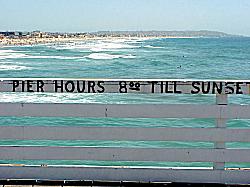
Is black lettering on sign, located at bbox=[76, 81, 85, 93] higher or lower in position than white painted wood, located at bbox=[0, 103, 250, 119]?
higher

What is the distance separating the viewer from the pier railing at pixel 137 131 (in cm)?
341

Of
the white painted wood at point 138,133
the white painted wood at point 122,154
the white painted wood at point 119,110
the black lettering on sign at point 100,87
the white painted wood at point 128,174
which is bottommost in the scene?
the white painted wood at point 128,174

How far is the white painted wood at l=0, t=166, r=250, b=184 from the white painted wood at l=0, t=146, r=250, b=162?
93 mm

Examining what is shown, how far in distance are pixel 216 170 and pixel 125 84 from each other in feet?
3.17

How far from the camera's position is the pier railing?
11.2 ft

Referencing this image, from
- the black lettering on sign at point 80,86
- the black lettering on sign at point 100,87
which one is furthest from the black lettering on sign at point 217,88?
the black lettering on sign at point 80,86

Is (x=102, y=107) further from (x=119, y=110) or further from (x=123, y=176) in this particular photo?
(x=123, y=176)

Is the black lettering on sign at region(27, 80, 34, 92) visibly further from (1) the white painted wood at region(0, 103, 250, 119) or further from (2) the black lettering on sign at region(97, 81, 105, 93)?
(2) the black lettering on sign at region(97, 81, 105, 93)

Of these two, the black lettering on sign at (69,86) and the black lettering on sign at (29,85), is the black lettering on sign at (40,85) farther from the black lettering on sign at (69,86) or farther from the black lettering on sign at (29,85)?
the black lettering on sign at (69,86)

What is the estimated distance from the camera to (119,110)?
3.43 meters

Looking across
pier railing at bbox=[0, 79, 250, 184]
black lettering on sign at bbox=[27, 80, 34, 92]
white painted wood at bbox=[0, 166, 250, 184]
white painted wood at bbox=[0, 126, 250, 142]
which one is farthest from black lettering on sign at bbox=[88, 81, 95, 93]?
white painted wood at bbox=[0, 166, 250, 184]

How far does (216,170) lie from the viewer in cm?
353

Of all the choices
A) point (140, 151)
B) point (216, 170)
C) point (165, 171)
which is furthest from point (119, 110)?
point (216, 170)

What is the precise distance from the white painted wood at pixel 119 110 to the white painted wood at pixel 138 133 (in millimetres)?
105
